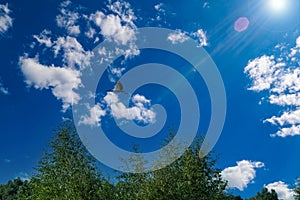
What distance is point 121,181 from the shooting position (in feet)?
115

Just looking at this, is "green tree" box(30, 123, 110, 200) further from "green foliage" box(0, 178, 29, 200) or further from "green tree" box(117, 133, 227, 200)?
"green foliage" box(0, 178, 29, 200)

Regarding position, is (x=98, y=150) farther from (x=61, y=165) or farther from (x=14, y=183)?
(x=14, y=183)

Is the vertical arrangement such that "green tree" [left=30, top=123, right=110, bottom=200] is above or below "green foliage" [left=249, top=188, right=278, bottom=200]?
below

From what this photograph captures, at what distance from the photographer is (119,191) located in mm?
34219

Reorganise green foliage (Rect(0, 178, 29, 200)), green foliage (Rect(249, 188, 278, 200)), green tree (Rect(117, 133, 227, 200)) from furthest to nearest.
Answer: green foliage (Rect(0, 178, 29, 200)), green foliage (Rect(249, 188, 278, 200)), green tree (Rect(117, 133, 227, 200))

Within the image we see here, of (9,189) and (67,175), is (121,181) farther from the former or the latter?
(9,189)

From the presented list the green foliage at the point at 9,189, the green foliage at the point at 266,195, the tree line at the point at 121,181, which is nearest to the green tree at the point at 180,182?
the tree line at the point at 121,181

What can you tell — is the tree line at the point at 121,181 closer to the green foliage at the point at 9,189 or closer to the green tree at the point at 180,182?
the green tree at the point at 180,182

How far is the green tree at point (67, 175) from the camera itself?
32719 millimetres

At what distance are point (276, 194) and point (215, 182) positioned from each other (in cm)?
7612

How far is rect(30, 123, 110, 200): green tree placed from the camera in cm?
3272

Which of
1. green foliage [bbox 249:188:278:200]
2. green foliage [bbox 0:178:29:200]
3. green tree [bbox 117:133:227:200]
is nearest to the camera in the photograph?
green tree [bbox 117:133:227:200]

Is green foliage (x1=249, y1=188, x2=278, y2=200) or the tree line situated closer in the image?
the tree line

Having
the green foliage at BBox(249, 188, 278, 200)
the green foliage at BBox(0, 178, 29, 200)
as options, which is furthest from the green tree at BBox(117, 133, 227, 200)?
the green foliage at BBox(0, 178, 29, 200)
